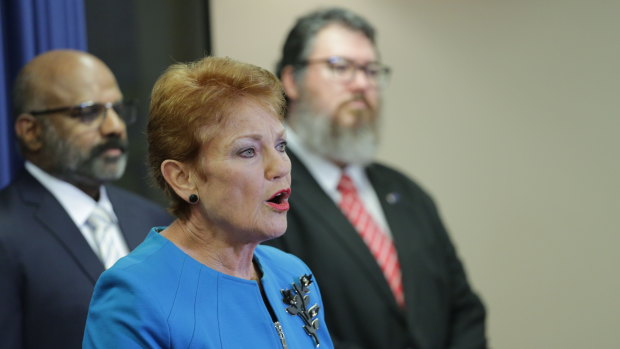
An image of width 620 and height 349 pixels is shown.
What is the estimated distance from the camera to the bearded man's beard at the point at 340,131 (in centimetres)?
271

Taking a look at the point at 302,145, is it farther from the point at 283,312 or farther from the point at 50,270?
the point at 283,312

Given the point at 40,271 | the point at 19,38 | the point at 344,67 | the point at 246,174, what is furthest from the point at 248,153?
the point at 19,38

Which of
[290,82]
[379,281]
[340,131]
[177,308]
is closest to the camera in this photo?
[177,308]

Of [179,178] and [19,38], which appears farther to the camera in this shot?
[19,38]

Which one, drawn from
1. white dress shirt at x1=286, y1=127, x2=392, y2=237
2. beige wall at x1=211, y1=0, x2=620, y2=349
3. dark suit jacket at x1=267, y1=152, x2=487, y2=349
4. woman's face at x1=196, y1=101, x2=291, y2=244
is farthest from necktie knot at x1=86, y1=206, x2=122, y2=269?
beige wall at x1=211, y1=0, x2=620, y2=349

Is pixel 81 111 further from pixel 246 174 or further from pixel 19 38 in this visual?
pixel 246 174

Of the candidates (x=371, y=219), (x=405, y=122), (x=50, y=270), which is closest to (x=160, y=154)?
(x=50, y=270)

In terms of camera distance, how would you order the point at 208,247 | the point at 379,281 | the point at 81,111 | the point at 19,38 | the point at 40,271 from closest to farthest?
the point at 208,247, the point at 40,271, the point at 81,111, the point at 379,281, the point at 19,38

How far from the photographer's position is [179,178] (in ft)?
4.72

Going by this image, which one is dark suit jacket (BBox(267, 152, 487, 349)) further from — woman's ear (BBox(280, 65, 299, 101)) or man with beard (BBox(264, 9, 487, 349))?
woman's ear (BBox(280, 65, 299, 101))

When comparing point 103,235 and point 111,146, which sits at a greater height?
point 111,146

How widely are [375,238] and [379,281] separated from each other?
0.16 metres

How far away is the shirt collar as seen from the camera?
7.13ft

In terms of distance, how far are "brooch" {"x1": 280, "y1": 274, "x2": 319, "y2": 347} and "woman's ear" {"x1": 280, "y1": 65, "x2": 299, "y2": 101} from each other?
52.6 inches
